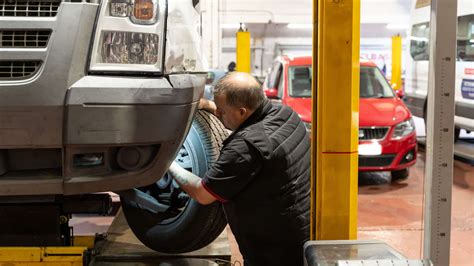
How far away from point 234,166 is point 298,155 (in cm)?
36

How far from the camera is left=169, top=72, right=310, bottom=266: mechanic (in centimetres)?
246

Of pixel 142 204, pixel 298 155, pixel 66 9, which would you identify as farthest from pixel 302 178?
pixel 66 9

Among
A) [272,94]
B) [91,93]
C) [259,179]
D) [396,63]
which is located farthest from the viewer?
[396,63]

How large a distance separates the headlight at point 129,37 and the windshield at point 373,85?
18.0 ft

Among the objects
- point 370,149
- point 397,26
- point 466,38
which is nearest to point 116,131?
point 370,149

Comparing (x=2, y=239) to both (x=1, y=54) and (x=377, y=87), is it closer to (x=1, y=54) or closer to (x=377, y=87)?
(x=1, y=54)

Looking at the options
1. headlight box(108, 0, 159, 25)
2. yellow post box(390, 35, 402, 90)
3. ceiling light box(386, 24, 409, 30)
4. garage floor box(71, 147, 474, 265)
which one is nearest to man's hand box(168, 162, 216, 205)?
headlight box(108, 0, 159, 25)

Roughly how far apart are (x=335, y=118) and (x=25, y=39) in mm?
1280

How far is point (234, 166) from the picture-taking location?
2436 mm

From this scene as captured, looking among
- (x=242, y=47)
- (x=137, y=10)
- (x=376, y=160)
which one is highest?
(x=242, y=47)

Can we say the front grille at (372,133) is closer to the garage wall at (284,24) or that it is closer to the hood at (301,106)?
the hood at (301,106)

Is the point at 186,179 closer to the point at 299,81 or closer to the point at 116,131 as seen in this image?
the point at 116,131

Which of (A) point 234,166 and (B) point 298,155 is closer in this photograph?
(A) point 234,166

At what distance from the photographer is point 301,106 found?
703 centimetres
